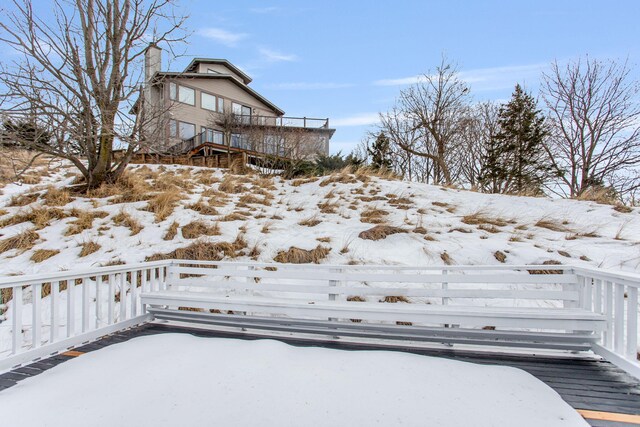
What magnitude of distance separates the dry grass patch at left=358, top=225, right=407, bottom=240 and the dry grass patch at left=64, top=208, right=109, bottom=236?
211 inches

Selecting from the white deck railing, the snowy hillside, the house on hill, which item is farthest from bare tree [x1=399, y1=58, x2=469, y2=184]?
→ the white deck railing

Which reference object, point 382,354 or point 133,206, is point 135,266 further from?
point 133,206

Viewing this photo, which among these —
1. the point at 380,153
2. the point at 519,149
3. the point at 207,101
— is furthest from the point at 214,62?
the point at 519,149

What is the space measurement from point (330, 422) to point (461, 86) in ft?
49.7

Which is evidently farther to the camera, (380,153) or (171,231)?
(380,153)

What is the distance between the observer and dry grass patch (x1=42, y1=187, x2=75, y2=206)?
7168 mm

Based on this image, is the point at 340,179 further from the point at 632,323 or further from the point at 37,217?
the point at 632,323

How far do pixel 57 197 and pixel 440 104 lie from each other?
1425 centimetres

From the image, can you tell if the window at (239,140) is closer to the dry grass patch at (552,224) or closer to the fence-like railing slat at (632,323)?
the dry grass patch at (552,224)

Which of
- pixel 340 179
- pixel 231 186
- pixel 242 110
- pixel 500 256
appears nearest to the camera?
pixel 500 256

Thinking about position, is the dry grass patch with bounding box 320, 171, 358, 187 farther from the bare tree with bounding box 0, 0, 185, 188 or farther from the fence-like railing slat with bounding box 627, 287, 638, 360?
the fence-like railing slat with bounding box 627, 287, 638, 360

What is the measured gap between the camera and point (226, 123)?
18.0 meters

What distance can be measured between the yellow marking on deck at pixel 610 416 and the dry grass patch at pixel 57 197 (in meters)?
9.29

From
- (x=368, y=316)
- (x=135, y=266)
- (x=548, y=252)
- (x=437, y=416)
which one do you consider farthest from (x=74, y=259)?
(x=548, y=252)
